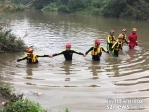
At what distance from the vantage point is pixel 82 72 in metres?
9.60

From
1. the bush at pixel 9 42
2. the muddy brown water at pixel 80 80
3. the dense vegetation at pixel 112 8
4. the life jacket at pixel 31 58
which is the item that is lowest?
the muddy brown water at pixel 80 80

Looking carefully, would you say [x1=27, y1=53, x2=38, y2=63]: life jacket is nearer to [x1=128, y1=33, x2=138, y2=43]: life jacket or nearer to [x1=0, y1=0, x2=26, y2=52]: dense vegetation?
[x1=0, y1=0, x2=26, y2=52]: dense vegetation

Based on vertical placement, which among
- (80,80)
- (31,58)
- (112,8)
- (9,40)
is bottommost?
(80,80)

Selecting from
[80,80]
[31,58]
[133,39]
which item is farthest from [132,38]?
[80,80]

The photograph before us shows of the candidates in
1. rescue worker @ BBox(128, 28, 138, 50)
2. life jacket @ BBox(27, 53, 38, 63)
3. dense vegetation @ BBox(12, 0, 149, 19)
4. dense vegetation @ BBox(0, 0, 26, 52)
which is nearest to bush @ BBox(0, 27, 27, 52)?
dense vegetation @ BBox(0, 0, 26, 52)

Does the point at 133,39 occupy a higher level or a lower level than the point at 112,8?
lower

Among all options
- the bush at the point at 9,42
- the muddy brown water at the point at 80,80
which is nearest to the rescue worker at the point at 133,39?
the muddy brown water at the point at 80,80

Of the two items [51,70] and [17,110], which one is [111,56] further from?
[17,110]

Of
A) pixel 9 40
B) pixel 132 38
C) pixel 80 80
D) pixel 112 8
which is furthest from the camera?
pixel 112 8

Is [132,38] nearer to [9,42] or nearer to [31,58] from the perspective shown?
[31,58]

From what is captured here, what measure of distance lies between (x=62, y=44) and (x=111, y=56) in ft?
15.5

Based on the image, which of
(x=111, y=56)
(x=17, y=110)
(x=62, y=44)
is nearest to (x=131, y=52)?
(x=111, y=56)

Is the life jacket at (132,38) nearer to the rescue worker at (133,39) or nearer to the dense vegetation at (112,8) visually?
the rescue worker at (133,39)

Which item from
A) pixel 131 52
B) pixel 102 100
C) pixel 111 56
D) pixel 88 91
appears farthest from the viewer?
pixel 131 52
